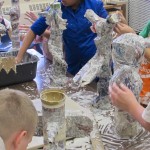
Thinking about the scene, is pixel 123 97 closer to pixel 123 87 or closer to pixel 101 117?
pixel 123 87

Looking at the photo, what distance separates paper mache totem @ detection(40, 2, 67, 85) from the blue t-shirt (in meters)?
0.22

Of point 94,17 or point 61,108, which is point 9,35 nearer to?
point 94,17

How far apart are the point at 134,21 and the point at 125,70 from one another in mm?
2758

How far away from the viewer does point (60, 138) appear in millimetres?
878

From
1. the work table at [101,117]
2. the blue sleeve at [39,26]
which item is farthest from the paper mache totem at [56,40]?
the blue sleeve at [39,26]

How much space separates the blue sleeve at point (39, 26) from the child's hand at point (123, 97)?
67cm

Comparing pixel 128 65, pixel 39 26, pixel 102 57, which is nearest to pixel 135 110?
pixel 128 65

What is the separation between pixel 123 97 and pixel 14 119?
0.35 meters

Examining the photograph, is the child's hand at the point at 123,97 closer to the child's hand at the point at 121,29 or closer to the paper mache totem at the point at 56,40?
the child's hand at the point at 121,29

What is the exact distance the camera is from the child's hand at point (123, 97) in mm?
907

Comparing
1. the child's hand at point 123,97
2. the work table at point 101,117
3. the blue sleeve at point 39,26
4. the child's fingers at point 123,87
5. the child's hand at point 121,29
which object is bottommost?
the work table at point 101,117

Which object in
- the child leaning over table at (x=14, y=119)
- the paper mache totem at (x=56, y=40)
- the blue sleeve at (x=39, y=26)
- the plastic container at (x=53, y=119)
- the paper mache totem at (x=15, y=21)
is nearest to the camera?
the child leaning over table at (x=14, y=119)

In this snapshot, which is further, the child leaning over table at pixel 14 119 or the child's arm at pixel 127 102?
the child's arm at pixel 127 102

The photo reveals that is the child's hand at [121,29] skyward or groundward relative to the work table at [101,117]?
skyward
